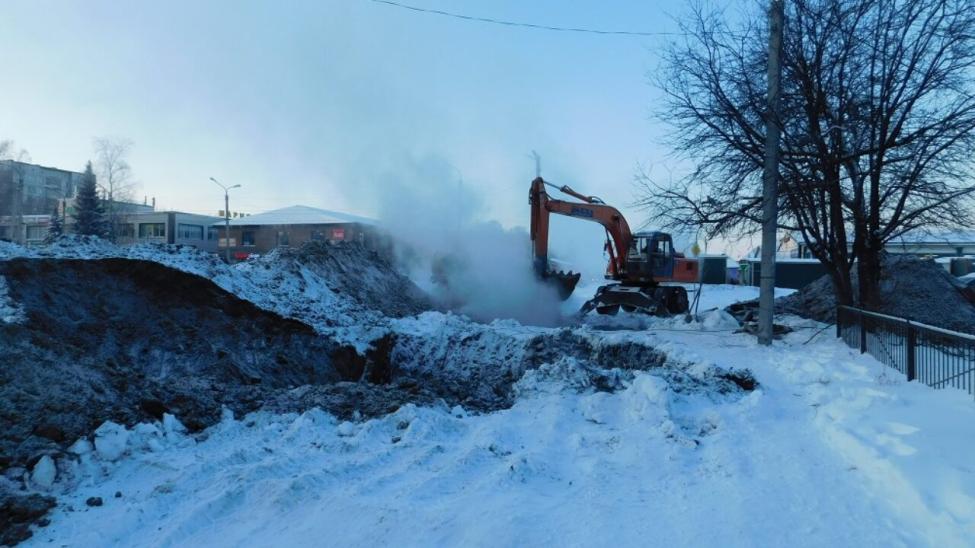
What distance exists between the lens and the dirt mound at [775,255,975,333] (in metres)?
16.7

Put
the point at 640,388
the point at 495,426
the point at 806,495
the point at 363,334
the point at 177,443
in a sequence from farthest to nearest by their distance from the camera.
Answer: the point at 363,334 < the point at 640,388 < the point at 495,426 < the point at 177,443 < the point at 806,495

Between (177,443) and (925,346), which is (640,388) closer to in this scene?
(925,346)

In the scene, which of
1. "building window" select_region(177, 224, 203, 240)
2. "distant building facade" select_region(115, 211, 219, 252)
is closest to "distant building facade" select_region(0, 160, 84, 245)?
"distant building facade" select_region(115, 211, 219, 252)

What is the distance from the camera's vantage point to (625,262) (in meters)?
19.7

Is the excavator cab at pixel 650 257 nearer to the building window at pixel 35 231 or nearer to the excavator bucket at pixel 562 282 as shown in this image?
the excavator bucket at pixel 562 282

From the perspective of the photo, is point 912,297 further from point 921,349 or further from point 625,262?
point 921,349

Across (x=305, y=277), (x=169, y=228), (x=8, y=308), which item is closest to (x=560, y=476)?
(x=8, y=308)

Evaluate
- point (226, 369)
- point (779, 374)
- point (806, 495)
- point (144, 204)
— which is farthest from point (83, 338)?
point (144, 204)

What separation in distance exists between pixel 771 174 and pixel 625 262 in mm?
8233

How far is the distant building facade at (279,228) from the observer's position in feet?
180

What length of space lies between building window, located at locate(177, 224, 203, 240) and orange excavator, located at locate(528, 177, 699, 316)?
5945cm

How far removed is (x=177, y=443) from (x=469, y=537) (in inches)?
127

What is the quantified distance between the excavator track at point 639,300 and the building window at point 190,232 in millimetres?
60770

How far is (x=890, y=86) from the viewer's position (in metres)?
12.1
